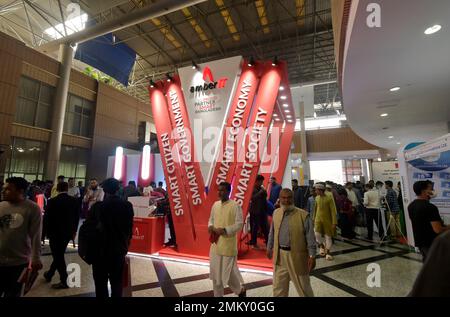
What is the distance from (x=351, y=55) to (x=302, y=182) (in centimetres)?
950

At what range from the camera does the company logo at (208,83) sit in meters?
4.60

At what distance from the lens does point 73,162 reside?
11539mm

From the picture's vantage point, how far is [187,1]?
6.49 m

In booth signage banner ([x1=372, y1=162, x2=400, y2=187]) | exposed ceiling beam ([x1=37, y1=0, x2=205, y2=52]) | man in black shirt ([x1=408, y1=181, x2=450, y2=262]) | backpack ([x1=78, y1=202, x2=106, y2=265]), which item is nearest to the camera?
backpack ([x1=78, y1=202, x2=106, y2=265])

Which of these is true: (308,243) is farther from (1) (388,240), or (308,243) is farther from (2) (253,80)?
(1) (388,240)

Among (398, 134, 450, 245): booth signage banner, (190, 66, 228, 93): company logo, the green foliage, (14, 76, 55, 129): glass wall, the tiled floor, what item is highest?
the green foliage

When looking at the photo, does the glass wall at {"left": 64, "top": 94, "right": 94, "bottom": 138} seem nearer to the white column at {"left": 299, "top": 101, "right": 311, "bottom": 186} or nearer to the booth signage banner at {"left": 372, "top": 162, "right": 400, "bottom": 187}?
the white column at {"left": 299, "top": 101, "right": 311, "bottom": 186}

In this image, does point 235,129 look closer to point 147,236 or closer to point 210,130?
point 210,130

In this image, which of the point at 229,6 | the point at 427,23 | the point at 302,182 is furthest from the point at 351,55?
the point at 302,182

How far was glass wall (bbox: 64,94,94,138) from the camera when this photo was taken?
11477mm

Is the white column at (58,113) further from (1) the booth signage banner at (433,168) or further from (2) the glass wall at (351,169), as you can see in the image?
(2) the glass wall at (351,169)

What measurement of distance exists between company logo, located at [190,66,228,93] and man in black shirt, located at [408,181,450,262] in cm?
355

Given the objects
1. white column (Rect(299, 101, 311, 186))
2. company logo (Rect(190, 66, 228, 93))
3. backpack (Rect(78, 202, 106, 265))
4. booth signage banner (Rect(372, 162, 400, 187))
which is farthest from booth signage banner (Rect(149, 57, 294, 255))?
white column (Rect(299, 101, 311, 186))

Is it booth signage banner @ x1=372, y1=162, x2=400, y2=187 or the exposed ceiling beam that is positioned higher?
the exposed ceiling beam
